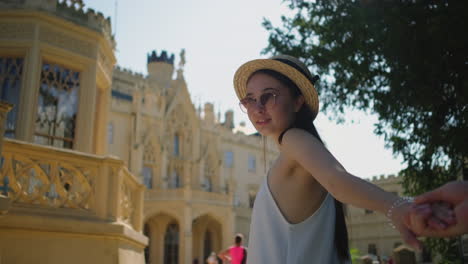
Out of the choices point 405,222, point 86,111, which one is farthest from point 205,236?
point 405,222

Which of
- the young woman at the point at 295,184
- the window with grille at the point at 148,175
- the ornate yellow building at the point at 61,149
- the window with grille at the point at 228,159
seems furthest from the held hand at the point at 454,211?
the window with grille at the point at 228,159

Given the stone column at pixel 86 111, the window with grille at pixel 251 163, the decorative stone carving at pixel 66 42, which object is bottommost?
the stone column at pixel 86 111

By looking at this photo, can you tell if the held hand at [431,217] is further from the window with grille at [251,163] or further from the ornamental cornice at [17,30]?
the window with grille at [251,163]

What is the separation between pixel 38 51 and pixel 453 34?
7.92m

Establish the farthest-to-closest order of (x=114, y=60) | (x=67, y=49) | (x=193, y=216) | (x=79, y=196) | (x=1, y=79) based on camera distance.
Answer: (x=193, y=216) < (x=114, y=60) < (x=67, y=49) < (x=1, y=79) < (x=79, y=196)

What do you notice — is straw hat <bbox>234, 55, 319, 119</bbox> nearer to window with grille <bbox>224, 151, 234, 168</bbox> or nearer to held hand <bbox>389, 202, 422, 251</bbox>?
held hand <bbox>389, 202, 422, 251</bbox>

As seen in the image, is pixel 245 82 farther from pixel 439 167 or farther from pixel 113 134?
pixel 113 134

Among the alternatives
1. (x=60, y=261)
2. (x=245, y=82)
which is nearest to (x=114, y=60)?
(x=60, y=261)

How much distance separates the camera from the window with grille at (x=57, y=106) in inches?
352

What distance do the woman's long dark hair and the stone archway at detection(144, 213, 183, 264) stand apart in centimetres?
3158

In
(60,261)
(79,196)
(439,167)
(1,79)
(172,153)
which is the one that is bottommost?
(60,261)

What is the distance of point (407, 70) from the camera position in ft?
27.5

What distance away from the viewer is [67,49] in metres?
9.25

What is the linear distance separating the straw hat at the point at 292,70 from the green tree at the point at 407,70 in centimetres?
609
